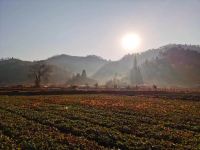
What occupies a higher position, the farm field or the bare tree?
the bare tree

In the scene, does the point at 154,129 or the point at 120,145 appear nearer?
the point at 120,145

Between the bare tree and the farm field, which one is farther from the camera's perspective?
the bare tree

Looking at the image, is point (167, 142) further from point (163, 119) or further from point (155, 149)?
point (163, 119)

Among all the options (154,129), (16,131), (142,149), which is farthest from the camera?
(154,129)

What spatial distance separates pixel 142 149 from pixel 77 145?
4.42 metres

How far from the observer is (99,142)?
22.0 metres

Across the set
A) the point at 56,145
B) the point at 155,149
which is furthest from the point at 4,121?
the point at 155,149

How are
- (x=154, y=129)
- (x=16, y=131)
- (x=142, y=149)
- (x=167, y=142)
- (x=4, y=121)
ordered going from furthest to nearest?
(x=4, y=121), (x=154, y=129), (x=16, y=131), (x=167, y=142), (x=142, y=149)

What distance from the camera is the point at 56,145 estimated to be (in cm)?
2031

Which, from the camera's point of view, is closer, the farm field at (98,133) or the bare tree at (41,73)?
the farm field at (98,133)

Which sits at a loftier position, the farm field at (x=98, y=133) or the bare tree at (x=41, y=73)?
the bare tree at (x=41, y=73)

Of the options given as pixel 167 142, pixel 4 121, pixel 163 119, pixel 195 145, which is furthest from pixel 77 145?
pixel 163 119

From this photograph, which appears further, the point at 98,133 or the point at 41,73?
the point at 41,73

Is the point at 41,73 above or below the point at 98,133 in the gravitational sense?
above
